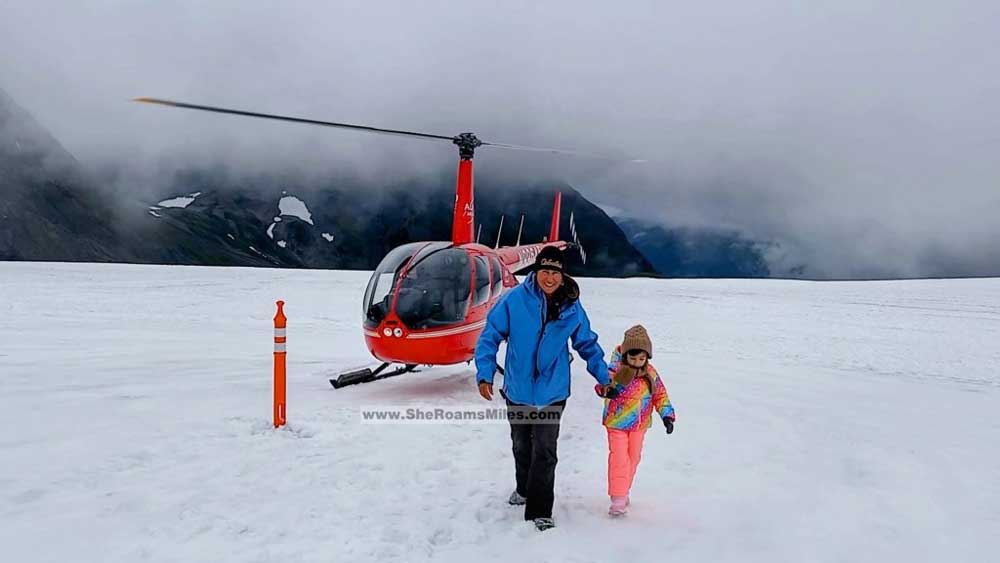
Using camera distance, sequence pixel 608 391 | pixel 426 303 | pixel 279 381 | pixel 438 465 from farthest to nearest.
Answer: pixel 426 303, pixel 279 381, pixel 438 465, pixel 608 391

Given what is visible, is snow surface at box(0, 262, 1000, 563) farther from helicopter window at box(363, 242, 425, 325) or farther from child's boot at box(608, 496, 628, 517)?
helicopter window at box(363, 242, 425, 325)

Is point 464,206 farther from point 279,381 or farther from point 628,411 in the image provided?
point 628,411

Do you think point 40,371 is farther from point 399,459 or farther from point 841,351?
point 841,351

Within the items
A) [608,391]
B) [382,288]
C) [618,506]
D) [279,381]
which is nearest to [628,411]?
[608,391]

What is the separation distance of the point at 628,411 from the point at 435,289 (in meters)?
4.23

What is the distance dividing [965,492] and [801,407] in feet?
11.4

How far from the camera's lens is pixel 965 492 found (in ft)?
18.4

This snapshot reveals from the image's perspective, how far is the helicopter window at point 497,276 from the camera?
9408mm

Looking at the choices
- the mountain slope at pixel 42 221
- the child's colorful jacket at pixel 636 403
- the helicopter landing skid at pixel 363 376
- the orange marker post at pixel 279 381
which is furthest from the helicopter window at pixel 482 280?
the mountain slope at pixel 42 221

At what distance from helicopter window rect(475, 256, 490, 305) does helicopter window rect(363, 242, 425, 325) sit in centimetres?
100

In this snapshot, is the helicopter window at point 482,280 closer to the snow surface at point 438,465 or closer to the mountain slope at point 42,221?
the snow surface at point 438,465

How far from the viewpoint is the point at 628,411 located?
4.70 metres

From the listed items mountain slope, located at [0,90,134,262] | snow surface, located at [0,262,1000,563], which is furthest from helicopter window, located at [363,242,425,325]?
mountain slope, located at [0,90,134,262]

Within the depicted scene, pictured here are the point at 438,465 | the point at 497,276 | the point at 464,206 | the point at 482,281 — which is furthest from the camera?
the point at 464,206
